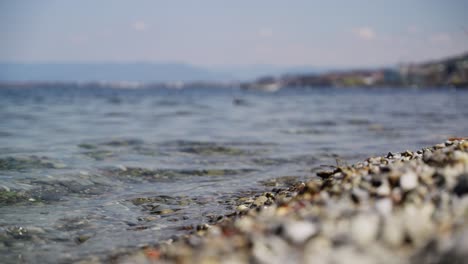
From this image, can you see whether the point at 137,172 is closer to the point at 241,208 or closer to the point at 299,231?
the point at 241,208

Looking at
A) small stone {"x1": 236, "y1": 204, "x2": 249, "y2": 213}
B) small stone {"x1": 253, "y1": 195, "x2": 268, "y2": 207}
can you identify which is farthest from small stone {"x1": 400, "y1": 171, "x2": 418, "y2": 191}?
small stone {"x1": 236, "y1": 204, "x2": 249, "y2": 213}

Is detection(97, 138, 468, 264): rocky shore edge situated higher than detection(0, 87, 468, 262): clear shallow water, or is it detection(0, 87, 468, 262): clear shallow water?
detection(97, 138, 468, 264): rocky shore edge

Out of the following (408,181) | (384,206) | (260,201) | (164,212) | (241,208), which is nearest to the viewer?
(384,206)

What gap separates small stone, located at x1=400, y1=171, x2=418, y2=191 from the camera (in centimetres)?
435

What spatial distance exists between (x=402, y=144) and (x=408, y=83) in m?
169

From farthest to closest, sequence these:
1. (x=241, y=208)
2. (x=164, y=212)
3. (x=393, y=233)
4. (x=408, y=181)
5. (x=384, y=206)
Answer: (x=164, y=212) < (x=241, y=208) < (x=408, y=181) < (x=384, y=206) < (x=393, y=233)

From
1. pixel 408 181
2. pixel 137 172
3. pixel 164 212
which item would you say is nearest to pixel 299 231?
pixel 408 181

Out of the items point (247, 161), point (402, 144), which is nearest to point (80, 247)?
point (247, 161)

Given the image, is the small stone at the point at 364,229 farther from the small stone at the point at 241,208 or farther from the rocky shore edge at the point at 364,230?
the small stone at the point at 241,208

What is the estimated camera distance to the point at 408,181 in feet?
14.5

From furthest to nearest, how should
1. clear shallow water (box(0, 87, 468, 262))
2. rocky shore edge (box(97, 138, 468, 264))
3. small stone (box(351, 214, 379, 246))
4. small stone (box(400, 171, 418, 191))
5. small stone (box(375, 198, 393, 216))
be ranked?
clear shallow water (box(0, 87, 468, 262)) → small stone (box(400, 171, 418, 191)) → small stone (box(375, 198, 393, 216)) → small stone (box(351, 214, 379, 246)) → rocky shore edge (box(97, 138, 468, 264))

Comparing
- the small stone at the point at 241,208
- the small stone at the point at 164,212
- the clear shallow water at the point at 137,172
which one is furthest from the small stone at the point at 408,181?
the small stone at the point at 164,212

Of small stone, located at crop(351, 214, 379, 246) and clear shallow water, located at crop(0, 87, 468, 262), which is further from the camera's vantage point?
clear shallow water, located at crop(0, 87, 468, 262)

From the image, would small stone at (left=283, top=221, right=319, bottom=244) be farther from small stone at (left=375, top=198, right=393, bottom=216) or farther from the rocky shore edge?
small stone at (left=375, top=198, right=393, bottom=216)
